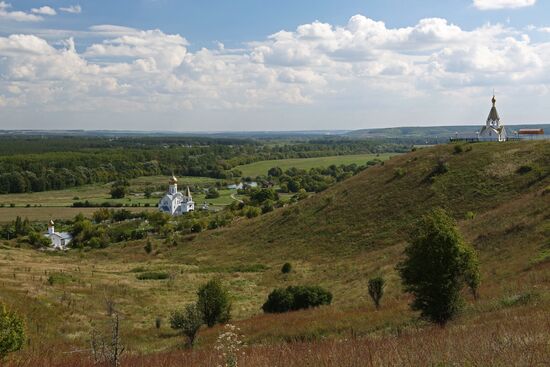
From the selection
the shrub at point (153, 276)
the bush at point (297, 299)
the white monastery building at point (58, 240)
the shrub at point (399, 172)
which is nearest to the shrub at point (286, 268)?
the shrub at point (153, 276)

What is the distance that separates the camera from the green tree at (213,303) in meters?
23.8

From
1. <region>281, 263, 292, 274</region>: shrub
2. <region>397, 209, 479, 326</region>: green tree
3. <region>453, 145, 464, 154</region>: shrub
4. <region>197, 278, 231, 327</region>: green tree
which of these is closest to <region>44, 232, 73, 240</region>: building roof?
<region>281, 263, 292, 274</region>: shrub

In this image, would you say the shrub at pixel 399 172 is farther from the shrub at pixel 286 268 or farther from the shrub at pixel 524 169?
the shrub at pixel 286 268

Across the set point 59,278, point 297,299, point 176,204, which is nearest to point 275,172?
point 176,204

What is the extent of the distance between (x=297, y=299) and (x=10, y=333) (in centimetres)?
1574

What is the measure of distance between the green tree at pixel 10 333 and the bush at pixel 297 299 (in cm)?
1393

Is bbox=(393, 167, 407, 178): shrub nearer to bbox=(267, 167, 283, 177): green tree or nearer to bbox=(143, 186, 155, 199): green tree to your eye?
bbox=(143, 186, 155, 199): green tree

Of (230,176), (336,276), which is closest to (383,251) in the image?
(336,276)

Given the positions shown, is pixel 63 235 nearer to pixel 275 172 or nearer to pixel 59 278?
pixel 59 278

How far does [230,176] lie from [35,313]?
140188 mm

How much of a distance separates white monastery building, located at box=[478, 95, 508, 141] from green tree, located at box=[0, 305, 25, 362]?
52.1 meters

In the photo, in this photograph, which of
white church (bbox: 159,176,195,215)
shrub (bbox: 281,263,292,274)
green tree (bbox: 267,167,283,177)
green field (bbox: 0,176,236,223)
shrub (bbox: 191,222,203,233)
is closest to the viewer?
shrub (bbox: 281,263,292,274)

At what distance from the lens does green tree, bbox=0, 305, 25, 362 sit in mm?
12383

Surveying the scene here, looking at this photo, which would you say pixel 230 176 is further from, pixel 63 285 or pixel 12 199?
pixel 63 285
